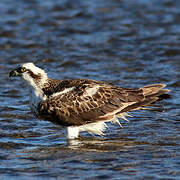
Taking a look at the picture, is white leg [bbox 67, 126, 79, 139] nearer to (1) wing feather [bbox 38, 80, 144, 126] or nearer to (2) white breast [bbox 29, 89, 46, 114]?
(1) wing feather [bbox 38, 80, 144, 126]

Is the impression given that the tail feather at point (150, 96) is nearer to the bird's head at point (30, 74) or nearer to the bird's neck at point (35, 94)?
the bird's neck at point (35, 94)

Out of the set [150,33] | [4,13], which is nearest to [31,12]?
[4,13]

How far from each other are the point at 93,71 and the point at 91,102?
5040 millimetres

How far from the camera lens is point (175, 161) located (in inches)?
371

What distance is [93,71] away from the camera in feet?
52.3

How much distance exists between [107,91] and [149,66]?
17.5 ft

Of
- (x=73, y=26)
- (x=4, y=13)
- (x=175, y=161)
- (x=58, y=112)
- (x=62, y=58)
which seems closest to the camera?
(x=175, y=161)

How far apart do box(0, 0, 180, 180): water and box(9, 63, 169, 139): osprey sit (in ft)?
1.49

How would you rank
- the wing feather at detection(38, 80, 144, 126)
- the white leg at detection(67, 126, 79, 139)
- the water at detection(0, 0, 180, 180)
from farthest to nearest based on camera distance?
1. the white leg at detection(67, 126, 79, 139)
2. the wing feather at detection(38, 80, 144, 126)
3. the water at detection(0, 0, 180, 180)

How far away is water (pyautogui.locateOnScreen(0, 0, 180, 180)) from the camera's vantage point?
31.0ft

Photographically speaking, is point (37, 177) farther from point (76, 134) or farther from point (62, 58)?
point (62, 58)

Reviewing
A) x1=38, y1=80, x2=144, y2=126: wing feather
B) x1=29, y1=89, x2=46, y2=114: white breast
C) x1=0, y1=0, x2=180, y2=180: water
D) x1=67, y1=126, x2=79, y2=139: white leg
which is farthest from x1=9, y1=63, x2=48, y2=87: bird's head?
x1=0, y1=0, x2=180, y2=180: water

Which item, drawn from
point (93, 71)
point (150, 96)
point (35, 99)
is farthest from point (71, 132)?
point (93, 71)

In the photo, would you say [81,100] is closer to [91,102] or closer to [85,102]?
[85,102]
